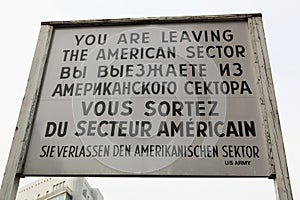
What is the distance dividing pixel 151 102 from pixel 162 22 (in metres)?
0.93

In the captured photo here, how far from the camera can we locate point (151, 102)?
2828mm

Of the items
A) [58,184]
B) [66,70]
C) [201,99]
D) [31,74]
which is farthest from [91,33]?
[58,184]

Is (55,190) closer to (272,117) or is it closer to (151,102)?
(151,102)

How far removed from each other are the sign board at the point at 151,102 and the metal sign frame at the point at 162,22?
0.03 metres

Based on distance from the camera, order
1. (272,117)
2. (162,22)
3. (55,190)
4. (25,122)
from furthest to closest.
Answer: (55,190) < (162,22) < (25,122) < (272,117)

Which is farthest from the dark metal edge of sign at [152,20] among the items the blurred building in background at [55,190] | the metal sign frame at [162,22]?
the blurred building in background at [55,190]

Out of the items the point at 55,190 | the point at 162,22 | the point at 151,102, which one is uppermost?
the point at 55,190

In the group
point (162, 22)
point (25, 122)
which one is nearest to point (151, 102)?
point (162, 22)

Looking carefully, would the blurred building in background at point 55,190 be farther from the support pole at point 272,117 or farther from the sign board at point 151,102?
the support pole at point 272,117

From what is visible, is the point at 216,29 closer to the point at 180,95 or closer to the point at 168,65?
the point at 168,65

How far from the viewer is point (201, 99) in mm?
2803

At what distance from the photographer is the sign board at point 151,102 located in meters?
2.51

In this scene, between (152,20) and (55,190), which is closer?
(152,20)

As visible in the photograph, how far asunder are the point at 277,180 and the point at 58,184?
42605mm
